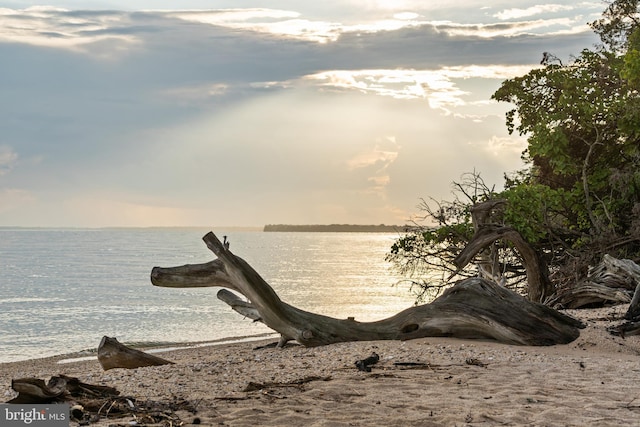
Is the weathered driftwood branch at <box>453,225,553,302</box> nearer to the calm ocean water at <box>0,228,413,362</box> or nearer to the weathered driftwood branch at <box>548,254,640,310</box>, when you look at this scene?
the weathered driftwood branch at <box>548,254,640,310</box>

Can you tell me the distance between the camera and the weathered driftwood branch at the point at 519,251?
15.5 metres

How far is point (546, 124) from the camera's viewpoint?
22.5 meters

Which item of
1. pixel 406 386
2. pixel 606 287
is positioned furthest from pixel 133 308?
pixel 406 386

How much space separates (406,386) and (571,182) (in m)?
18.0

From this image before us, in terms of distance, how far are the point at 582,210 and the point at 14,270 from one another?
6523 cm

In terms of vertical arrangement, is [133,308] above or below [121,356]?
below

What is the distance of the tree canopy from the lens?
20.4 metres

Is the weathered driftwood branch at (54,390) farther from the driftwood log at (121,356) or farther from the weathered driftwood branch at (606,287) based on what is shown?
the weathered driftwood branch at (606,287)

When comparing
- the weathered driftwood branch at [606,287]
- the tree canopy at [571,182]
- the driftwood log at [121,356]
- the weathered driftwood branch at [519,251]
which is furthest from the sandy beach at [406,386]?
the tree canopy at [571,182]

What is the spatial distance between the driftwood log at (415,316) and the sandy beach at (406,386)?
0.29 metres

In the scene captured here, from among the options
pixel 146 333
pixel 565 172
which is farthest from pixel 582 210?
pixel 146 333

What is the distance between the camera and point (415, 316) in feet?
39.9

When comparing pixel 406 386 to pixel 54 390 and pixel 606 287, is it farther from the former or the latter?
pixel 606 287

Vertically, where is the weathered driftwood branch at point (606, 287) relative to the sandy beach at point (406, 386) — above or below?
above
